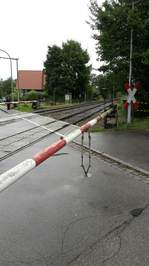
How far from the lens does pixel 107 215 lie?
4.71 m

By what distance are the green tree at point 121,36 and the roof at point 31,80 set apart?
3089 inches

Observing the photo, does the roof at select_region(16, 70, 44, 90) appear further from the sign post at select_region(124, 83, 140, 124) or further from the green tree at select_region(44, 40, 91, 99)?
the sign post at select_region(124, 83, 140, 124)

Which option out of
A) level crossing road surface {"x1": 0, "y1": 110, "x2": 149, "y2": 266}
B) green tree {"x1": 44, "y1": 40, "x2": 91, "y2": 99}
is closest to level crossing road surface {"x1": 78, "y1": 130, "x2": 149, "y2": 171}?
level crossing road surface {"x1": 0, "y1": 110, "x2": 149, "y2": 266}

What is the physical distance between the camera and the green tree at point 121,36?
1460 cm

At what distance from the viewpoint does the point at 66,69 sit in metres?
63.1

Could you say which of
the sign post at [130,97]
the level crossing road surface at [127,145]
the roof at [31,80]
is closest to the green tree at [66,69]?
the roof at [31,80]

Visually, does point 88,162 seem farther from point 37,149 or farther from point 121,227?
point 121,227

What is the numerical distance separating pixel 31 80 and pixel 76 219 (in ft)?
309

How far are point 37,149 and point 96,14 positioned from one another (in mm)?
8640

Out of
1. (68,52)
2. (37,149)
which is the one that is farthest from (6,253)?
(68,52)

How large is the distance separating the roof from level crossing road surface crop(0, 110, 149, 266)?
89.2 m

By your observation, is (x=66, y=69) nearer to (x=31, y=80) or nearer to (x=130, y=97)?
(x=31, y=80)

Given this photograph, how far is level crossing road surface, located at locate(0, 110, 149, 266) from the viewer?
3602 mm

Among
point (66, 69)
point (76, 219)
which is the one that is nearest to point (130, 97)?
point (76, 219)
